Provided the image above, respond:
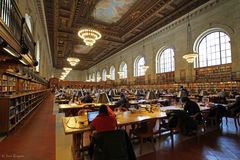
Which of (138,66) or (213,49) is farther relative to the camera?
(138,66)

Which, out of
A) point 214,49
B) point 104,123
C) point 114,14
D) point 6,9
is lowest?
point 104,123

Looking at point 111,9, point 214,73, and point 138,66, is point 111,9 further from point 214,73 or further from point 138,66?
point 138,66

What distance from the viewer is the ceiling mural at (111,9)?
32.3 ft

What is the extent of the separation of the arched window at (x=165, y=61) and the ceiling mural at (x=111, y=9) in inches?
253

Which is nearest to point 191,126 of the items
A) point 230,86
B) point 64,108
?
point 64,108

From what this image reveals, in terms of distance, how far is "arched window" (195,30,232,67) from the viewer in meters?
10.4

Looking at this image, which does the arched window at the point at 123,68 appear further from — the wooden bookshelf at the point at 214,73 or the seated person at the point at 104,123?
the seated person at the point at 104,123

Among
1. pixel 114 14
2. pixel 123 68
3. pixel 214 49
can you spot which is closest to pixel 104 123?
pixel 114 14

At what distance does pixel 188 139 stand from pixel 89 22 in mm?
11512

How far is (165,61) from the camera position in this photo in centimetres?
Result: 1553

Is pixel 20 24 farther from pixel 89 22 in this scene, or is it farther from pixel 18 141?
pixel 89 22

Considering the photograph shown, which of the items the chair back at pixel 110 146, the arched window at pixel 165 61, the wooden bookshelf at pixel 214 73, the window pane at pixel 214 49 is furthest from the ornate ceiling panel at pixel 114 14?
the chair back at pixel 110 146

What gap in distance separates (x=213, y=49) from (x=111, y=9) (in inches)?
326

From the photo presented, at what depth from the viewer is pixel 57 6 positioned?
9.56 metres
